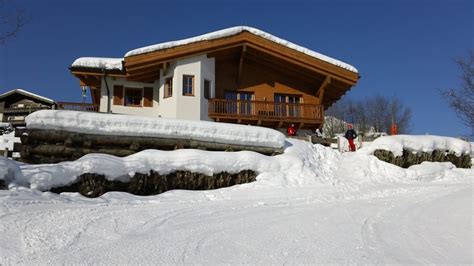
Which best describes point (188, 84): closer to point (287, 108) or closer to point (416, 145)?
point (287, 108)

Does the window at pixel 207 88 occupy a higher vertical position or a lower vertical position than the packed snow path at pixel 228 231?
higher

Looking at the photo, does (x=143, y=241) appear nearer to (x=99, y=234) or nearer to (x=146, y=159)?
(x=99, y=234)

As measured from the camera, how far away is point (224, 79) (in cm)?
2052

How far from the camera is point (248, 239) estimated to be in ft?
13.4

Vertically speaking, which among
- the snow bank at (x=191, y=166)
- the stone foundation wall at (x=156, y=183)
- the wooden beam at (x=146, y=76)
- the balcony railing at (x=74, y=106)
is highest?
the wooden beam at (x=146, y=76)

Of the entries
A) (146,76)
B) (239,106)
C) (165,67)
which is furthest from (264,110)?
(146,76)

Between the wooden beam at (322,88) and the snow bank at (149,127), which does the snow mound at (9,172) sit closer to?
the snow bank at (149,127)

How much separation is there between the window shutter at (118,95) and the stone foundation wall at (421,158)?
49.0 ft

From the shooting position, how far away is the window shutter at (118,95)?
20.7 m

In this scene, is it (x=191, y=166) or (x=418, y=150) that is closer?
(x=191, y=166)

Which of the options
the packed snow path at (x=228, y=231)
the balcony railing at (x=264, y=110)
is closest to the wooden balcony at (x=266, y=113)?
the balcony railing at (x=264, y=110)

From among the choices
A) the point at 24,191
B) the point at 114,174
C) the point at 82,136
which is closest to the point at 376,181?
the point at 114,174

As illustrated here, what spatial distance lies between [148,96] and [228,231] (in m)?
18.1

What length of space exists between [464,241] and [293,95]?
17835 millimetres
